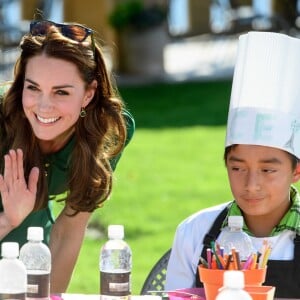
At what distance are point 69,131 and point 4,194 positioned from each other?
1.51 feet

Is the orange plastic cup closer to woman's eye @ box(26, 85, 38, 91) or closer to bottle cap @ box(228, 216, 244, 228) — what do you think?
bottle cap @ box(228, 216, 244, 228)

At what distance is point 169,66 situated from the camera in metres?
15.4

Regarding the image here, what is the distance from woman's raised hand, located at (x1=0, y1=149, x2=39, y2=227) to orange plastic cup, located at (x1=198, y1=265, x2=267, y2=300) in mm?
960

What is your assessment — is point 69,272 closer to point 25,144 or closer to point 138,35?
point 25,144

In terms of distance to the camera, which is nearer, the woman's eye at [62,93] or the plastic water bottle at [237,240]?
the plastic water bottle at [237,240]

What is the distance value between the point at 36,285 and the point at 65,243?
1.21 m

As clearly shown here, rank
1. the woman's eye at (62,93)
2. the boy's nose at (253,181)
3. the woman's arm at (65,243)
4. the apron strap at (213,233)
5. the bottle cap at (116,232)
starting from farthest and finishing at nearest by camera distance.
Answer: the woman's arm at (65,243), the woman's eye at (62,93), the apron strap at (213,233), the boy's nose at (253,181), the bottle cap at (116,232)

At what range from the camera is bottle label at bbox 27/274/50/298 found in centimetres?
329

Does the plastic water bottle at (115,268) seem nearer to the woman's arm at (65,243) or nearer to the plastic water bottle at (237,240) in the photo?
the plastic water bottle at (237,240)

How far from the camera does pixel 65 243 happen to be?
4.50 metres

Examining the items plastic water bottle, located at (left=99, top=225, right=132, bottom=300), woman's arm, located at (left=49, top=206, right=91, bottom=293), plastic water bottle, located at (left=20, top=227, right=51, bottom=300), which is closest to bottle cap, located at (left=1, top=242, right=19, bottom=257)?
plastic water bottle, located at (left=20, top=227, right=51, bottom=300)

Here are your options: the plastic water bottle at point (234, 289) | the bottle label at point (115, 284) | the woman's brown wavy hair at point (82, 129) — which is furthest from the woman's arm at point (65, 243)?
the plastic water bottle at point (234, 289)

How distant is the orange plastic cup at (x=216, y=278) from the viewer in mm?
3191

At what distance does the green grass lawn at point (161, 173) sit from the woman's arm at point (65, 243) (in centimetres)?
27
